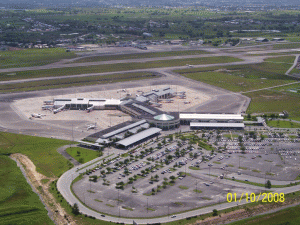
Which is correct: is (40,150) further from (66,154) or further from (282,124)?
(282,124)

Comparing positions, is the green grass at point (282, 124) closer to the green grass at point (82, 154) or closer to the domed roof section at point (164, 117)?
the domed roof section at point (164, 117)

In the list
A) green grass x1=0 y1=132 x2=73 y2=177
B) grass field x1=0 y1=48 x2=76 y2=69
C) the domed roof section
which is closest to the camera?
green grass x1=0 y1=132 x2=73 y2=177

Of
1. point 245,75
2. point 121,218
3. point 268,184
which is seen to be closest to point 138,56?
point 245,75

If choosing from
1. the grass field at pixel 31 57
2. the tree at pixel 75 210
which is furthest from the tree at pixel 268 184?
the grass field at pixel 31 57

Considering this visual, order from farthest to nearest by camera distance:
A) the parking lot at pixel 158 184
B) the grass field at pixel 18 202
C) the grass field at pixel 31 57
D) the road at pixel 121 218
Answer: the grass field at pixel 31 57 → the parking lot at pixel 158 184 → the grass field at pixel 18 202 → the road at pixel 121 218

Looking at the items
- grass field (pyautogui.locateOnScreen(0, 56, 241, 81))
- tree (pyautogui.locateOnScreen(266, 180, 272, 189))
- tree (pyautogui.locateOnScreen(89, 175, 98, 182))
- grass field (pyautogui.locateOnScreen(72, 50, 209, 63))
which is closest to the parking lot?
tree (pyautogui.locateOnScreen(89, 175, 98, 182))

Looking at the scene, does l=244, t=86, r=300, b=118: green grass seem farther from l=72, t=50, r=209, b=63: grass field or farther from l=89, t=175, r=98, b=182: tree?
l=72, t=50, r=209, b=63: grass field
